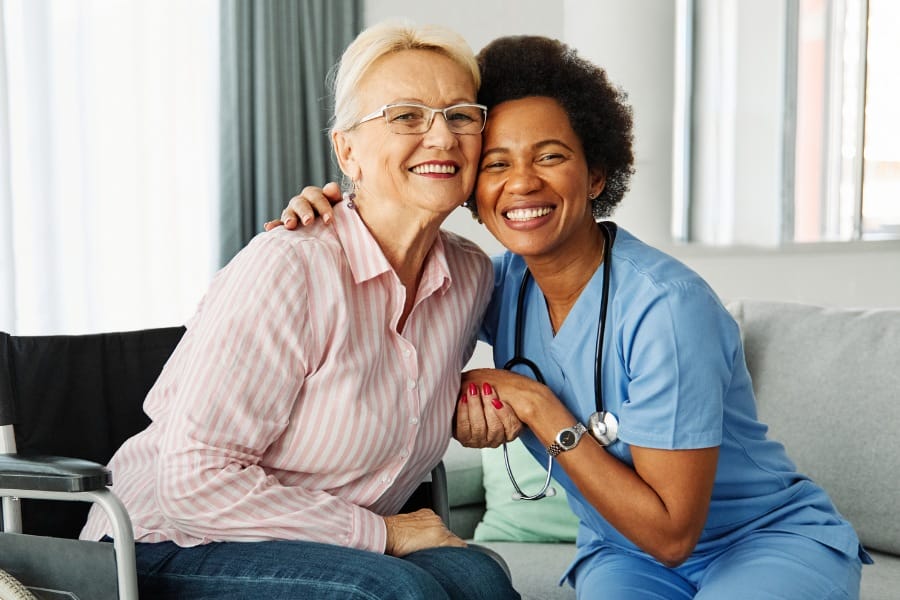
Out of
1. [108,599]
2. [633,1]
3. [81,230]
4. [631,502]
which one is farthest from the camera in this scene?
[633,1]

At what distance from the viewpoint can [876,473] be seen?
200 cm

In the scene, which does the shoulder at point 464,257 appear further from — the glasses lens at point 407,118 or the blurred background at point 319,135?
the blurred background at point 319,135

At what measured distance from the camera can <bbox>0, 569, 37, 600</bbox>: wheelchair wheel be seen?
1233mm

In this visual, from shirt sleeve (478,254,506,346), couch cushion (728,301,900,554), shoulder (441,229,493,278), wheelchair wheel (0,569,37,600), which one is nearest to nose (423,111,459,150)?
shoulder (441,229,493,278)

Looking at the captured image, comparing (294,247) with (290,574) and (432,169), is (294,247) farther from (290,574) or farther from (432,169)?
(290,574)

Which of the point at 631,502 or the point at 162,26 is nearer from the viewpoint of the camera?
the point at 631,502

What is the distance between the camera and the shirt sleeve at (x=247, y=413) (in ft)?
4.27

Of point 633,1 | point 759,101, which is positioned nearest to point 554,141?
point 633,1

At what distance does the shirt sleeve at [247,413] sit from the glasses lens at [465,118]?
11.7 inches

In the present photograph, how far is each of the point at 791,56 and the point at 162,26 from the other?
220cm

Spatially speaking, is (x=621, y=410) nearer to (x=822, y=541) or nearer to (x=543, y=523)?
(x=822, y=541)

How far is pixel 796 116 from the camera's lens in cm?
370

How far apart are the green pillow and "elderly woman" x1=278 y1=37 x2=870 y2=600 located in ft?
1.91

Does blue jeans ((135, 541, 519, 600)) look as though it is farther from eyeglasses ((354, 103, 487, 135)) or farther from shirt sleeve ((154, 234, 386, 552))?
eyeglasses ((354, 103, 487, 135))
